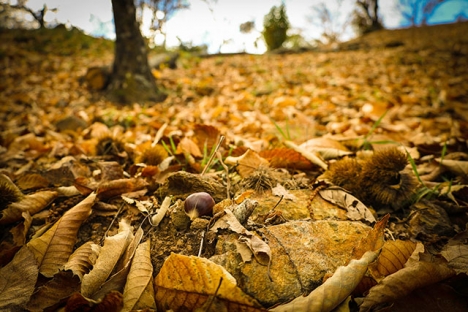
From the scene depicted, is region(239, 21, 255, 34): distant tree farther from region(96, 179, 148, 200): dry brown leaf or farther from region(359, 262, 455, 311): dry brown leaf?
region(359, 262, 455, 311): dry brown leaf

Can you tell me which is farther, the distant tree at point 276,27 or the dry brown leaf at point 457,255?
the distant tree at point 276,27

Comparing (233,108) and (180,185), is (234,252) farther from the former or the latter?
(233,108)

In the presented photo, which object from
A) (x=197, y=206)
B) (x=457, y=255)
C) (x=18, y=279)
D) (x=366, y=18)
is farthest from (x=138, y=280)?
(x=366, y=18)

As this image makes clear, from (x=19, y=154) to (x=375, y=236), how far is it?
2.53m

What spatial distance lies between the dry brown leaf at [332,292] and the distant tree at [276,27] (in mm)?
14780

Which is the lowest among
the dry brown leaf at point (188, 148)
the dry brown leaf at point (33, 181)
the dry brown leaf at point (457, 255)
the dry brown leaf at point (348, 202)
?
the dry brown leaf at point (457, 255)

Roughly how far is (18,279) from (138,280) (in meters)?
0.42

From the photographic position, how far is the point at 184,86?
5762 millimetres

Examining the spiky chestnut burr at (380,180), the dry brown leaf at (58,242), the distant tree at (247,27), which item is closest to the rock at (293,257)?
the spiky chestnut burr at (380,180)

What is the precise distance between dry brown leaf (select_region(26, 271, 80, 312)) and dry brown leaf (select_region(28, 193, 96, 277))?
0.46ft

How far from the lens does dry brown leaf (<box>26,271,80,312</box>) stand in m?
0.81

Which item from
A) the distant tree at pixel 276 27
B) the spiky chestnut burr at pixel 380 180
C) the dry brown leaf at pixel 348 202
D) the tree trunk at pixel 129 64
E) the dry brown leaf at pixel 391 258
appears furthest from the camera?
the distant tree at pixel 276 27

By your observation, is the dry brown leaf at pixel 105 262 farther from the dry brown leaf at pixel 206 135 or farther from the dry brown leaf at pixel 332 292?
the dry brown leaf at pixel 206 135

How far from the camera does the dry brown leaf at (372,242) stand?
0.90 metres
